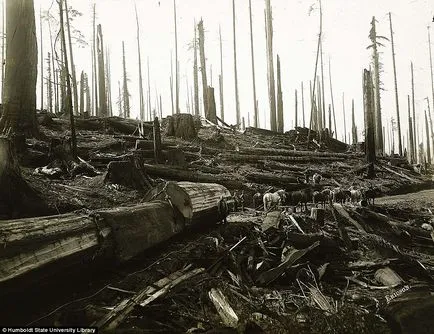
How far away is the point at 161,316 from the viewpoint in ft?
8.45

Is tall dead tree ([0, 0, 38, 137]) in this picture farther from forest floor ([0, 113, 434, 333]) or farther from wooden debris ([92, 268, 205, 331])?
wooden debris ([92, 268, 205, 331])

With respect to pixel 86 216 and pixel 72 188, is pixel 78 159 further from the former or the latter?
pixel 86 216

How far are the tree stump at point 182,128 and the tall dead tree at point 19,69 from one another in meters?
6.59

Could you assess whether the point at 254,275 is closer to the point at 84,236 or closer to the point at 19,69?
the point at 84,236

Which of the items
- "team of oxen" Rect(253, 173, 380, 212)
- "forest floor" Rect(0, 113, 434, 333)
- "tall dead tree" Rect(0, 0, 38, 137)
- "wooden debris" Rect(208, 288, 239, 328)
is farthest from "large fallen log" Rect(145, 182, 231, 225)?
"tall dead tree" Rect(0, 0, 38, 137)

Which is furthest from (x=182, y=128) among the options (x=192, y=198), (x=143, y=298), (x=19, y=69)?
(x=143, y=298)

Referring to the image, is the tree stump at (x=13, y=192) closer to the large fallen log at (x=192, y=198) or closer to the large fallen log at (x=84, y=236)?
the large fallen log at (x=192, y=198)

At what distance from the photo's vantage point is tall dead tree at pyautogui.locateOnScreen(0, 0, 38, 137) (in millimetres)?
7623

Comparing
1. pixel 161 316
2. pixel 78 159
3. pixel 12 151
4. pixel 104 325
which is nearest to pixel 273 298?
pixel 161 316

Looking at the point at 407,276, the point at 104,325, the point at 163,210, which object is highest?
the point at 163,210

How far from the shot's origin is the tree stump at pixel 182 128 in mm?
13938

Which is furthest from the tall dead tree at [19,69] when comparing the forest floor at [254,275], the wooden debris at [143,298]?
the wooden debris at [143,298]

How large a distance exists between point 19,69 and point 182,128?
7.08 meters

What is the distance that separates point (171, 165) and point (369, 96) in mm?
8283
